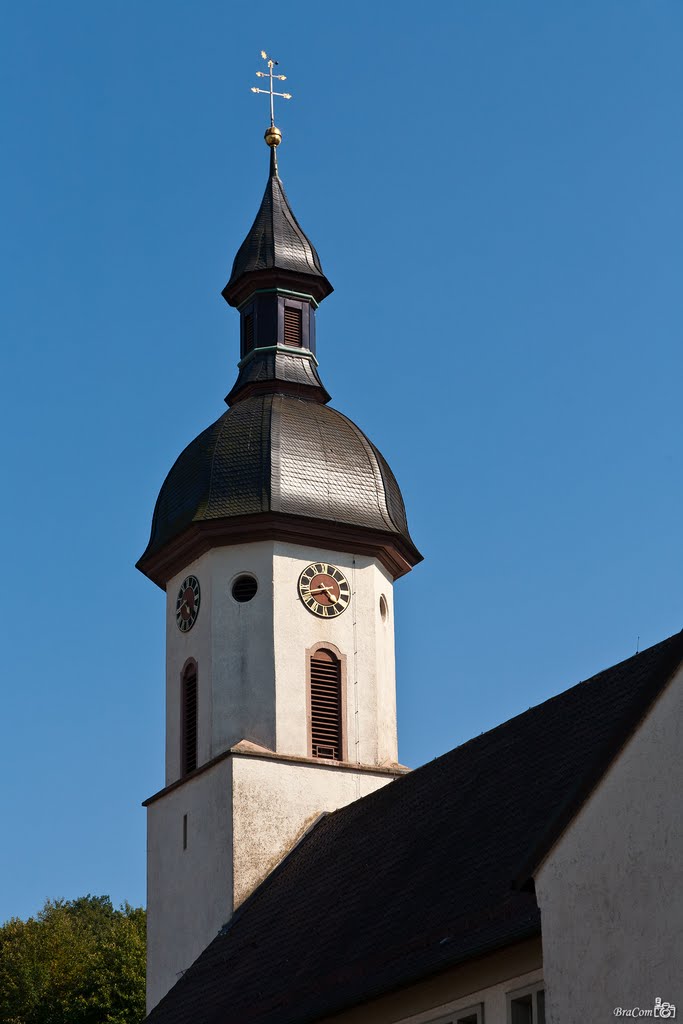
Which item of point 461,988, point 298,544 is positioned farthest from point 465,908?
point 298,544

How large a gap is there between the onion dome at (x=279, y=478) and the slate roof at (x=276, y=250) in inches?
36.8

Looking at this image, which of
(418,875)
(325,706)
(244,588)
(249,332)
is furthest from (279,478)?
(418,875)

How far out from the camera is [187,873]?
108 ft

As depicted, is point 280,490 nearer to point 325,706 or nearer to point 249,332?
point 325,706

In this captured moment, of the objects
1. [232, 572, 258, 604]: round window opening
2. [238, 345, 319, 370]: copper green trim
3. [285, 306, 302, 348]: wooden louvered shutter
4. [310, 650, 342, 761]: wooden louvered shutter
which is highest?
[285, 306, 302, 348]: wooden louvered shutter

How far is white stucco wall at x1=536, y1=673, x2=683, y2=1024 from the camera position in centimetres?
1684

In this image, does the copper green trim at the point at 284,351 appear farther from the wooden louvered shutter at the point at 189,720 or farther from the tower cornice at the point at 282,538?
the wooden louvered shutter at the point at 189,720

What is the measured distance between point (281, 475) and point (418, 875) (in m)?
10.4

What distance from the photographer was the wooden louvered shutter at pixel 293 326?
124 feet

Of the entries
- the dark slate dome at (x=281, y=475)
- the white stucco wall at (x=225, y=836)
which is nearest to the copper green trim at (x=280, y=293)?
the dark slate dome at (x=281, y=475)

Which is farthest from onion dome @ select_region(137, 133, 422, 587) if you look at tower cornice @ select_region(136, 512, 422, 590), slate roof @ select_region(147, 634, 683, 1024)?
slate roof @ select_region(147, 634, 683, 1024)

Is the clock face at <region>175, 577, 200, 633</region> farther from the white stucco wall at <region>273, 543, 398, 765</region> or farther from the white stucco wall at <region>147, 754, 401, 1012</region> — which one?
the white stucco wall at <region>147, 754, 401, 1012</region>

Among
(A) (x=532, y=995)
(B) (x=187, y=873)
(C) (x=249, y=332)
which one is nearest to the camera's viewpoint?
(A) (x=532, y=995)

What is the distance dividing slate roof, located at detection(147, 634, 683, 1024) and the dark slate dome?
18.0 feet
